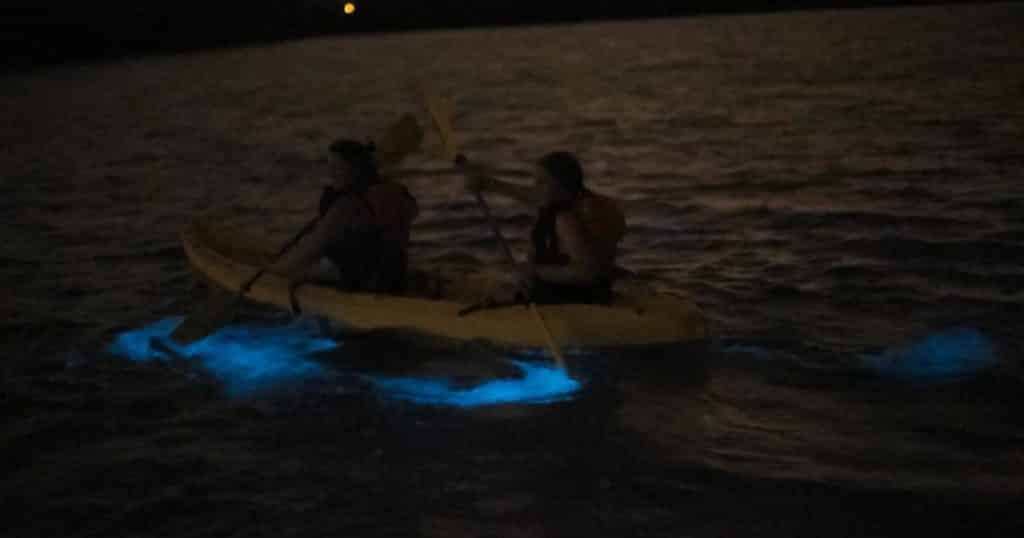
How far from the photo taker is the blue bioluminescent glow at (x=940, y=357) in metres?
7.79

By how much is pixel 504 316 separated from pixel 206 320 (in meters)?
2.31

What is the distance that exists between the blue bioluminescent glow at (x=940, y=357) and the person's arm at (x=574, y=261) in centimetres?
186

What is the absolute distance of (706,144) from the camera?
2108 centimetres

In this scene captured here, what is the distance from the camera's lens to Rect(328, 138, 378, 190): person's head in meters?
8.27

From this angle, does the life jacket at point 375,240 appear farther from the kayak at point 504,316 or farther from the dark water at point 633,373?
→ the dark water at point 633,373

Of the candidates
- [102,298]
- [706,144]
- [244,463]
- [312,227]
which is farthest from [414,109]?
[244,463]

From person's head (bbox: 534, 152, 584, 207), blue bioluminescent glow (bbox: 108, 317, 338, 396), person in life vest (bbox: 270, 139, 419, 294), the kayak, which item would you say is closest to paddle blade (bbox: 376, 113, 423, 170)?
person in life vest (bbox: 270, 139, 419, 294)

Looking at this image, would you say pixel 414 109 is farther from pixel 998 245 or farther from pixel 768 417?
pixel 768 417

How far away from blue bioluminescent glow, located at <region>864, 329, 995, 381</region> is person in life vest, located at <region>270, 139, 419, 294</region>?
→ 3.12m

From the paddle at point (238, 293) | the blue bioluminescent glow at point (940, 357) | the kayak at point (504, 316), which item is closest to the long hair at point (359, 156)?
the paddle at point (238, 293)

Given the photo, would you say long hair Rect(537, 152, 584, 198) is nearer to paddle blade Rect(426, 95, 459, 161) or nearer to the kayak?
the kayak

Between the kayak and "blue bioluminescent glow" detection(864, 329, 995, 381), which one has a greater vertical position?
the kayak

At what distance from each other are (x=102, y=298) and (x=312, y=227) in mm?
3138

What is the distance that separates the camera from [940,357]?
26.4ft
